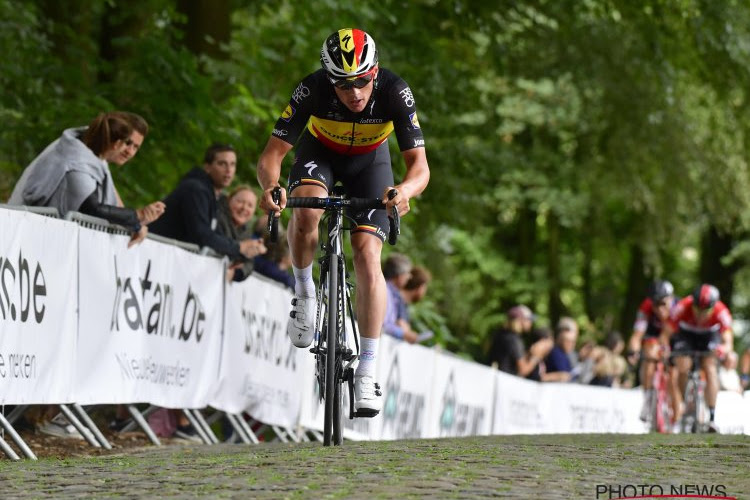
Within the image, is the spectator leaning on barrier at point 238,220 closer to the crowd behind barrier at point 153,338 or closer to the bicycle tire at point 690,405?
the crowd behind barrier at point 153,338

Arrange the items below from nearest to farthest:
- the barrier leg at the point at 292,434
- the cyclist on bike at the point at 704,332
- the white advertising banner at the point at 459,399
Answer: the barrier leg at the point at 292,434 < the white advertising banner at the point at 459,399 < the cyclist on bike at the point at 704,332

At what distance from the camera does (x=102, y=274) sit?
9.79 m

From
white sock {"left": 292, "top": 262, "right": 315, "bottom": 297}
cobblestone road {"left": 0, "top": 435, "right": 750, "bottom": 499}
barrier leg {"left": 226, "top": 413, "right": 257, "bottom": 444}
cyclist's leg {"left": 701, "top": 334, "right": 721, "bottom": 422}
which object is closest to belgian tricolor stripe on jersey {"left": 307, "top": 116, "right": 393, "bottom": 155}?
white sock {"left": 292, "top": 262, "right": 315, "bottom": 297}

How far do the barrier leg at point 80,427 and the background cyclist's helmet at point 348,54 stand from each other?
2.69 meters

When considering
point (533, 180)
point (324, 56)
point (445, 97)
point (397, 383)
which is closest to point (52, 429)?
point (324, 56)

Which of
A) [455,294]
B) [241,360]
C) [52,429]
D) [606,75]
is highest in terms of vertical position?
[606,75]

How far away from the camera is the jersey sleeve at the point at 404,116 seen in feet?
29.8

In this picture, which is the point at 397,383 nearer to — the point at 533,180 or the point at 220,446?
the point at 220,446

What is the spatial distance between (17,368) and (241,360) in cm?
398

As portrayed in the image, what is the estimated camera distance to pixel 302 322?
955 centimetres

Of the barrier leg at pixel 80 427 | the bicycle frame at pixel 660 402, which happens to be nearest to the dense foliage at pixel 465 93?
the bicycle frame at pixel 660 402

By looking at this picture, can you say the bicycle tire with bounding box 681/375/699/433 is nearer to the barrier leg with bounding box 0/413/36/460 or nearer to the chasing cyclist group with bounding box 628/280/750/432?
the chasing cyclist group with bounding box 628/280/750/432

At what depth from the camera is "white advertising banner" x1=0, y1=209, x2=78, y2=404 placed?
8.42 m

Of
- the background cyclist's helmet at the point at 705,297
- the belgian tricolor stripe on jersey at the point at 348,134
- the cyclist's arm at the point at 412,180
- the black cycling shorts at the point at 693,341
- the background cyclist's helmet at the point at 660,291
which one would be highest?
the background cyclist's helmet at the point at 660,291
